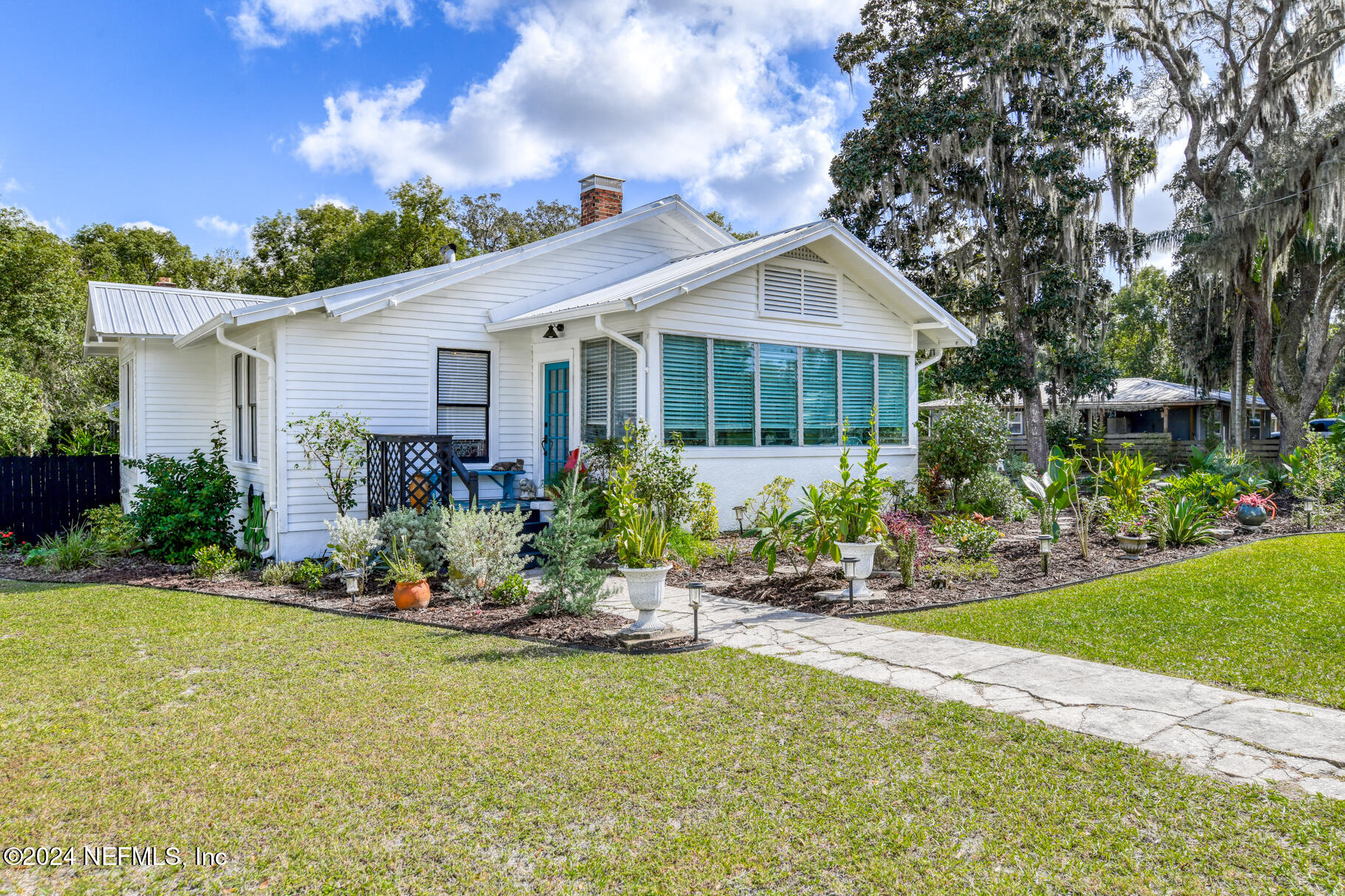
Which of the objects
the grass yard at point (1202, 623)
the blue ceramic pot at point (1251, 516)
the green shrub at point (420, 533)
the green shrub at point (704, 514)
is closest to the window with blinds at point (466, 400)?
the green shrub at point (420, 533)

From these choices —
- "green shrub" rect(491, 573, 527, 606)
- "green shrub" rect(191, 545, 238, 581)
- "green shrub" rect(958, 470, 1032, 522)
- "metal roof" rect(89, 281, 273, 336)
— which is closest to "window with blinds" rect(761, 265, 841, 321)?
"green shrub" rect(958, 470, 1032, 522)

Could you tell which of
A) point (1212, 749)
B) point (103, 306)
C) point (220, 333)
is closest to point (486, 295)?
point (220, 333)

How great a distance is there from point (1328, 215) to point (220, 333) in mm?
21464

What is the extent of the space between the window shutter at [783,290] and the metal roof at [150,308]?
7736mm

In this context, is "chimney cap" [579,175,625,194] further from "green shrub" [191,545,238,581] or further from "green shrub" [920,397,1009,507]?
"green shrub" [191,545,238,581]

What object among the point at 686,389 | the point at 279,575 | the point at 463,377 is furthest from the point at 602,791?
the point at 463,377

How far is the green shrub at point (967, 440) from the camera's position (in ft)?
39.1

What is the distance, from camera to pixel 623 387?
10.8 metres

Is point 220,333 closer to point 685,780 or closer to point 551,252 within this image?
point 551,252

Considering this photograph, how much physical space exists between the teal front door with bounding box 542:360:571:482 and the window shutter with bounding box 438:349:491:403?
0.86 meters

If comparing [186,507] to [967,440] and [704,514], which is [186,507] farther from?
[967,440]

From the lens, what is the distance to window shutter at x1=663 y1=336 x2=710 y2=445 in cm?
1054

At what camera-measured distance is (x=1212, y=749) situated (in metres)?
3.87

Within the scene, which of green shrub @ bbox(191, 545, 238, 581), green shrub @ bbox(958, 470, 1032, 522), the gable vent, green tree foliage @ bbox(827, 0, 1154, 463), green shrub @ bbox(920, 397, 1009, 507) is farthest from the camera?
green tree foliage @ bbox(827, 0, 1154, 463)
